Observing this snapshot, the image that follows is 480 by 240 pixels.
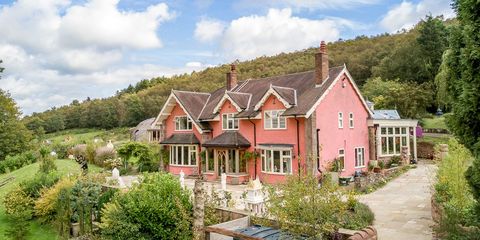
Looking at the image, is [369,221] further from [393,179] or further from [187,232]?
[393,179]

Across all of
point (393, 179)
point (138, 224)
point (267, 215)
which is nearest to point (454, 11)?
point (267, 215)

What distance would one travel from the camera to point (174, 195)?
12.9m

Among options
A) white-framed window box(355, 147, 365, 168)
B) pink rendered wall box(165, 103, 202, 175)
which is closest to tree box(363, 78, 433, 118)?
white-framed window box(355, 147, 365, 168)

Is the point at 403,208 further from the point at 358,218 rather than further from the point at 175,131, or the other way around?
the point at 175,131

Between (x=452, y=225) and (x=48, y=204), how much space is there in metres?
16.7

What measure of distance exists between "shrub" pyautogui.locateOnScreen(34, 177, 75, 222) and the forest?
19.5 meters

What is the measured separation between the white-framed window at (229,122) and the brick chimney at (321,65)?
6.32m

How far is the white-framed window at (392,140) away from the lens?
94.2 ft

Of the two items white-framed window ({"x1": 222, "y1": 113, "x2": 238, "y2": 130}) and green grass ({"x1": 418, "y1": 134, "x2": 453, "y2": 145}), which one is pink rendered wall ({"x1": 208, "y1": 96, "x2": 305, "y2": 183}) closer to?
white-framed window ({"x1": 222, "y1": 113, "x2": 238, "y2": 130})

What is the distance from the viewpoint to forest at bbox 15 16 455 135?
138 ft

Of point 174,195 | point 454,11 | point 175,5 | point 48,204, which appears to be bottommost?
point 48,204

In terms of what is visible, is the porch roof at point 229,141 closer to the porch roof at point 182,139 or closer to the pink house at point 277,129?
the pink house at point 277,129

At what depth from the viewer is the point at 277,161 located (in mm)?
24250

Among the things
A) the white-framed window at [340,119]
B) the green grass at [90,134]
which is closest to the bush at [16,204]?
the white-framed window at [340,119]
